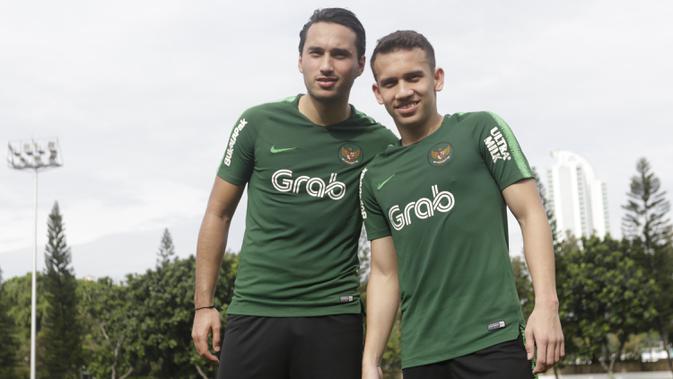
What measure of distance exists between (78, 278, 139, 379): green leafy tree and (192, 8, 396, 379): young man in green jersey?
43.7m

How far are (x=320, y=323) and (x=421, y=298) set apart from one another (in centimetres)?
69

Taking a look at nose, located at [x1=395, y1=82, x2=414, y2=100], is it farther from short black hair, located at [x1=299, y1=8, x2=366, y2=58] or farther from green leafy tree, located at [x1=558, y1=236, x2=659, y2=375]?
green leafy tree, located at [x1=558, y1=236, x2=659, y2=375]

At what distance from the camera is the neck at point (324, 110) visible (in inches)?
162

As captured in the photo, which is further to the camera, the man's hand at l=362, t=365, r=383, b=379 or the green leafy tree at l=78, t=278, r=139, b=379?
the green leafy tree at l=78, t=278, r=139, b=379

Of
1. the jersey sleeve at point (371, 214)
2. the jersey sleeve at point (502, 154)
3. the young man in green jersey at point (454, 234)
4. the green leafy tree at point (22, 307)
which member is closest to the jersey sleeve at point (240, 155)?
the jersey sleeve at point (371, 214)

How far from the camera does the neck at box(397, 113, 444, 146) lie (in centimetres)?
364

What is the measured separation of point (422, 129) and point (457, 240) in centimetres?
58

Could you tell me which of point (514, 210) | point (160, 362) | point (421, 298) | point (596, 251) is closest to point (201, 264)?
point (421, 298)

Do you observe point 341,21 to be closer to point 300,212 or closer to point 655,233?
point 300,212

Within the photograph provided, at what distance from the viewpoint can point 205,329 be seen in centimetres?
415

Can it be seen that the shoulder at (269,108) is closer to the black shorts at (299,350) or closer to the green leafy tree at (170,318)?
the black shorts at (299,350)

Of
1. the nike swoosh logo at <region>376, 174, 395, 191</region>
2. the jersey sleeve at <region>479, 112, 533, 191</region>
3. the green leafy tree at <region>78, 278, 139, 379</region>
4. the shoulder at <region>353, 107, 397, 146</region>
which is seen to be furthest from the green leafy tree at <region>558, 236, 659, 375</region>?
the jersey sleeve at <region>479, 112, 533, 191</region>

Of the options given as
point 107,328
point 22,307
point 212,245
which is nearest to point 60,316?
point 107,328

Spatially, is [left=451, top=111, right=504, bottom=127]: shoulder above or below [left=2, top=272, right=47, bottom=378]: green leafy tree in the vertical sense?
below
